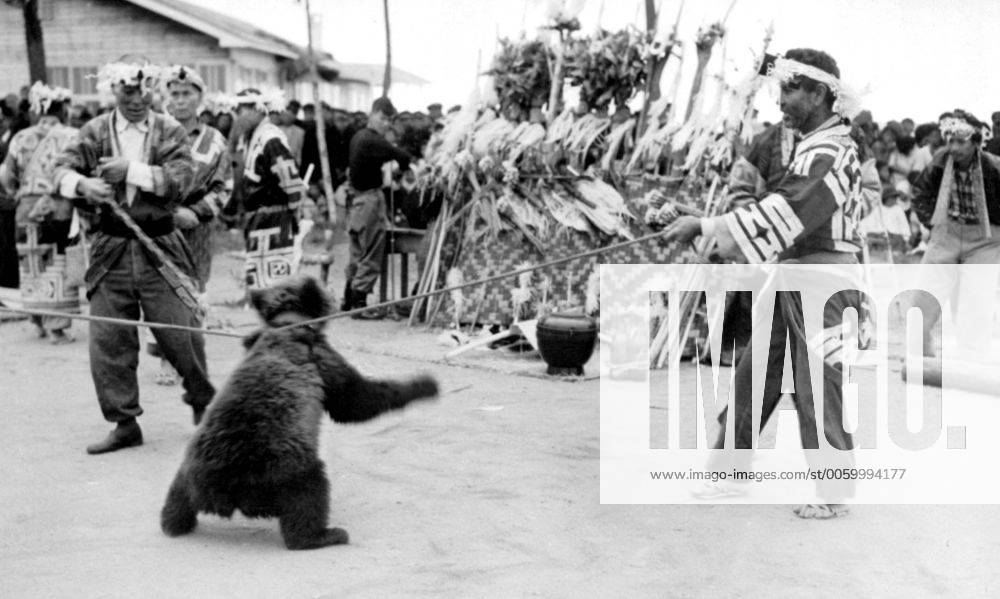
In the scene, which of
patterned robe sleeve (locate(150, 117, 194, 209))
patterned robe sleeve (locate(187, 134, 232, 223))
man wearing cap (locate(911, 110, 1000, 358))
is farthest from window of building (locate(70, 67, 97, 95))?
patterned robe sleeve (locate(150, 117, 194, 209))

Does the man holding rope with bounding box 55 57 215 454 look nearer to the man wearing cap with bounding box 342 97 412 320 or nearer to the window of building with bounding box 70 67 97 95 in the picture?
the man wearing cap with bounding box 342 97 412 320

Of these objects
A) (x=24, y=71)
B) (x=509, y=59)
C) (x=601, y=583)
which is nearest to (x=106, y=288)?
(x=601, y=583)

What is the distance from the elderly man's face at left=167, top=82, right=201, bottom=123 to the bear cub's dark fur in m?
3.77

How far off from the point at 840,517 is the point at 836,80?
6.25 ft

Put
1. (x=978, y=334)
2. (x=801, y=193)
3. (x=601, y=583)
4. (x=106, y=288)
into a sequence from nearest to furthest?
(x=601, y=583) < (x=801, y=193) < (x=106, y=288) < (x=978, y=334)

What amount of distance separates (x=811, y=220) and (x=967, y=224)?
5.00 metres

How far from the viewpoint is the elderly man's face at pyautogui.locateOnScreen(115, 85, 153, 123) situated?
21.1 ft

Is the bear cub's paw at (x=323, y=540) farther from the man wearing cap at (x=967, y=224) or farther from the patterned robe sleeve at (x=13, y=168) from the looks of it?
the patterned robe sleeve at (x=13, y=168)

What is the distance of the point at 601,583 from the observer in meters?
4.45

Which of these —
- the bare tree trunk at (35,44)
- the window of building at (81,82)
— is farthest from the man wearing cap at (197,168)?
the window of building at (81,82)

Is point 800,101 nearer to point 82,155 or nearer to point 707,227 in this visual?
point 707,227

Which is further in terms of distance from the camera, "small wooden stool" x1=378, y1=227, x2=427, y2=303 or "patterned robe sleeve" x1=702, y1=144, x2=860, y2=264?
"small wooden stool" x1=378, y1=227, x2=427, y2=303

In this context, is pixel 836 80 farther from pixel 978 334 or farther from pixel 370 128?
pixel 370 128

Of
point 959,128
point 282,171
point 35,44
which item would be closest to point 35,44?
point 35,44
